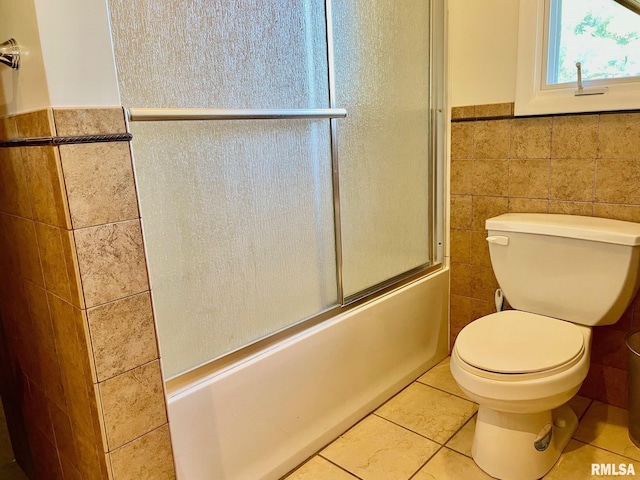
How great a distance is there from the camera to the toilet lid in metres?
1.35

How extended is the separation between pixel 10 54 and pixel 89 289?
1.73 ft

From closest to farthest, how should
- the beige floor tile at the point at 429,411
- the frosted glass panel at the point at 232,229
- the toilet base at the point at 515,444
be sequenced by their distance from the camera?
the frosted glass panel at the point at 232,229
the toilet base at the point at 515,444
the beige floor tile at the point at 429,411

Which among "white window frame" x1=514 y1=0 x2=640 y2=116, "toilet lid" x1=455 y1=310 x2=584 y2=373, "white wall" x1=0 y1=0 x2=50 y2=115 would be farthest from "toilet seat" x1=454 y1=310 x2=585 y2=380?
"white wall" x1=0 y1=0 x2=50 y2=115

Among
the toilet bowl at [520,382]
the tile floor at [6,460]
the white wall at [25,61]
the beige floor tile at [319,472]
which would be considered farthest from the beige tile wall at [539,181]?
the tile floor at [6,460]

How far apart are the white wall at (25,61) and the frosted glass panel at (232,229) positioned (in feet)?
0.72

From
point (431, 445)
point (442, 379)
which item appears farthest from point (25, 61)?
point (442, 379)

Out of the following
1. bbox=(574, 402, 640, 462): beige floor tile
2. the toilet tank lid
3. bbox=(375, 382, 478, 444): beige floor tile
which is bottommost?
bbox=(375, 382, 478, 444): beige floor tile

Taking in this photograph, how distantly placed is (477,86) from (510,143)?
0.90ft

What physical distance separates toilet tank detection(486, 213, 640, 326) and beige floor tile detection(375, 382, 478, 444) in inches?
18.5

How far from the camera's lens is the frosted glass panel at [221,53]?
113 centimetres

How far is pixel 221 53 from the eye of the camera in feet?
4.24

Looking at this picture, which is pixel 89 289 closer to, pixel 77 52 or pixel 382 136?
pixel 77 52

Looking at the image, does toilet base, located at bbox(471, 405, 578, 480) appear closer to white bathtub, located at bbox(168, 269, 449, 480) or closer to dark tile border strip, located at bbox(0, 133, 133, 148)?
white bathtub, located at bbox(168, 269, 449, 480)

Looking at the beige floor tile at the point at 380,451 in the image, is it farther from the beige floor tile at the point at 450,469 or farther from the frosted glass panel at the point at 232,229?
the frosted glass panel at the point at 232,229
